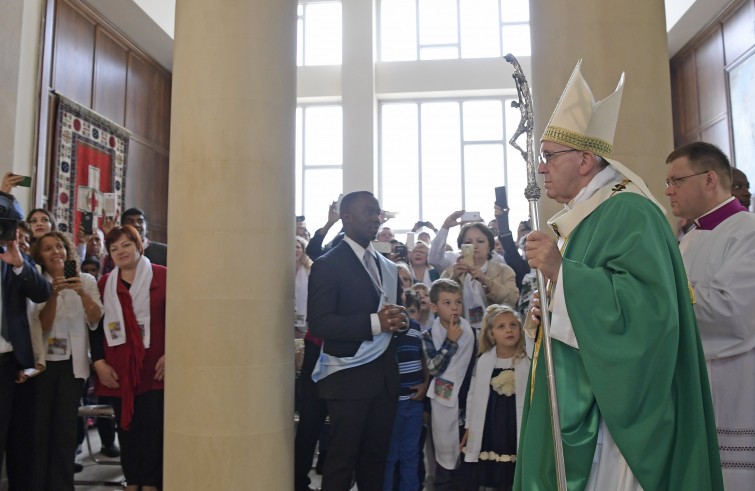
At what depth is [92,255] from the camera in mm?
5215

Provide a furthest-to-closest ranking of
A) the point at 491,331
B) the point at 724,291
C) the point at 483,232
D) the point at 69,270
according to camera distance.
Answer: the point at 483,232, the point at 491,331, the point at 69,270, the point at 724,291

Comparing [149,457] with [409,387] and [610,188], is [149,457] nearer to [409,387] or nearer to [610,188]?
[409,387]

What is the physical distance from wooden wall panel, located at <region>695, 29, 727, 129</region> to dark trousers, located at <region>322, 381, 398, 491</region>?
23.9ft

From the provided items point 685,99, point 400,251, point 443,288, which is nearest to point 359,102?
point 685,99

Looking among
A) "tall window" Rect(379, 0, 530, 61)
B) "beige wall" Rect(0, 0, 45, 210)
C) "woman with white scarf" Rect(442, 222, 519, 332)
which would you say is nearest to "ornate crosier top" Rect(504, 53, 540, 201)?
"woman with white scarf" Rect(442, 222, 519, 332)

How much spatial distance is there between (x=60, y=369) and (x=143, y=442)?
0.63 metres

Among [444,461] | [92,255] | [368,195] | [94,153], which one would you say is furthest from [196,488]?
[94,153]

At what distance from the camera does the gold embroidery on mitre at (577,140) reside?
192 cm

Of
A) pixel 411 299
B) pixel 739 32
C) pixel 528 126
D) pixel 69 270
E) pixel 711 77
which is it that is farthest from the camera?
pixel 711 77

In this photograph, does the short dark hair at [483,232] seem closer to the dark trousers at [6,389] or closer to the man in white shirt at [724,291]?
the man in white shirt at [724,291]

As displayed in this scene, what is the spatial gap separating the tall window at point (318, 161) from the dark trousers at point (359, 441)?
8.46 meters

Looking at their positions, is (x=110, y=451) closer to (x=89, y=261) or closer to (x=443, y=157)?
(x=89, y=261)

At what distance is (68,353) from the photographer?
3.44m

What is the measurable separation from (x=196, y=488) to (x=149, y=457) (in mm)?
533
